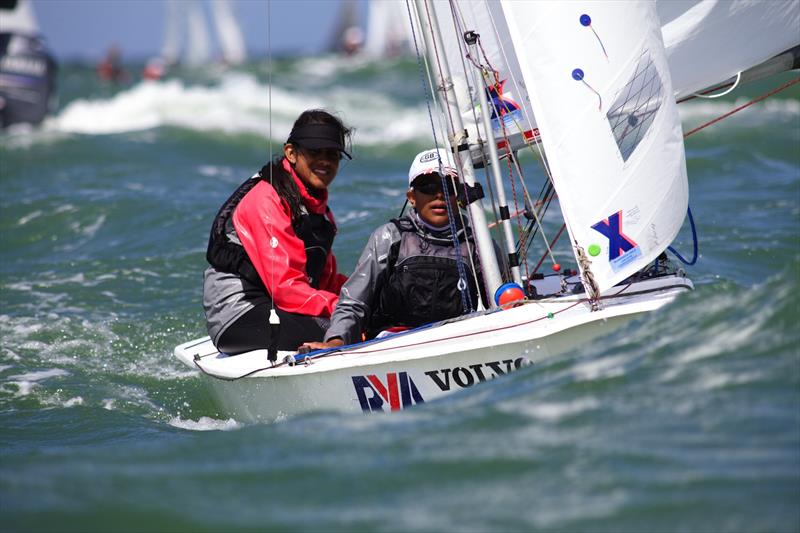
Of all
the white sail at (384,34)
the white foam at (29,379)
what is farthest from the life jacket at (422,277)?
the white sail at (384,34)

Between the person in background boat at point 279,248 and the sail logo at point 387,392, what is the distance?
459 mm

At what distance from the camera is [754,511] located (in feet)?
8.34

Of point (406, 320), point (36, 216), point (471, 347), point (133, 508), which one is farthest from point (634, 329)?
point (36, 216)

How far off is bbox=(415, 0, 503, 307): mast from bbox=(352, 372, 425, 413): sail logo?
0.50 m

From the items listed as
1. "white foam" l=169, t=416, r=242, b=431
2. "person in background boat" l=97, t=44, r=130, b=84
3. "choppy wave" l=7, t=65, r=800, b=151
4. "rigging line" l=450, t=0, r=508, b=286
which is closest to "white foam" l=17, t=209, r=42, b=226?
"choppy wave" l=7, t=65, r=800, b=151

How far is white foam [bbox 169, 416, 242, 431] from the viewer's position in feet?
14.5

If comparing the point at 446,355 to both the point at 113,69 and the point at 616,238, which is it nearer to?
the point at 616,238

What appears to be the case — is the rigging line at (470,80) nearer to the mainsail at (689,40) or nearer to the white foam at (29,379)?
the mainsail at (689,40)

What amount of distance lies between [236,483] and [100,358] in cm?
298

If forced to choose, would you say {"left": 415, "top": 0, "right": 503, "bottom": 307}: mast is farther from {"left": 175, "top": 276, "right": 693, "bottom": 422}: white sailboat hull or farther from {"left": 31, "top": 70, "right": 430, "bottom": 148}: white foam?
{"left": 31, "top": 70, "right": 430, "bottom": 148}: white foam

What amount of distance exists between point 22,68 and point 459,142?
1500cm

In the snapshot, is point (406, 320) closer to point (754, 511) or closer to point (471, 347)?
point (471, 347)

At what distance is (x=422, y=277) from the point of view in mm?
4082

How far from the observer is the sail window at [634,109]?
368 centimetres
